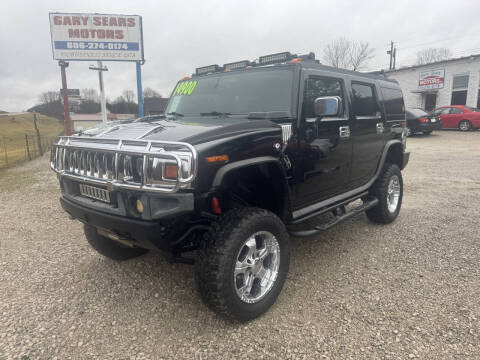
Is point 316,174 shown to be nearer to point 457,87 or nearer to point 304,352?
point 304,352

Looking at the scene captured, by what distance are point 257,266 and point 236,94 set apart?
1.77 metres

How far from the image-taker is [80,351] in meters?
2.40

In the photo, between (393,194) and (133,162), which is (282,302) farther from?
(393,194)

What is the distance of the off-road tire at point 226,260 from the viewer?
242 centimetres

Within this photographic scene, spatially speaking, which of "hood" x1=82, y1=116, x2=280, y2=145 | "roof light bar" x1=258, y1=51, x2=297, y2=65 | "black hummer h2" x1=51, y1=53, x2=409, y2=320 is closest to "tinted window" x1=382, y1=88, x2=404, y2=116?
"black hummer h2" x1=51, y1=53, x2=409, y2=320

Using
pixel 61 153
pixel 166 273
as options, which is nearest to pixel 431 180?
pixel 166 273

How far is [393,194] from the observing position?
500 centimetres

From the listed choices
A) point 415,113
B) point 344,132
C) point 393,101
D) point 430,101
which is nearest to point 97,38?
point 393,101

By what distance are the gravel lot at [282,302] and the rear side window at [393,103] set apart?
1583 mm

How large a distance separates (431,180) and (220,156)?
701cm

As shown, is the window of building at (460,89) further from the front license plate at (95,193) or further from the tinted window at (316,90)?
the front license plate at (95,193)

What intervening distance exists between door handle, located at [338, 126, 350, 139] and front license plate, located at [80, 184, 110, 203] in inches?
95.7

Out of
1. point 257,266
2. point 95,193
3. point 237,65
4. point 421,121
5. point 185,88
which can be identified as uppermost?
point 237,65

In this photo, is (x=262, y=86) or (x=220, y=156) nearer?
(x=220, y=156)
